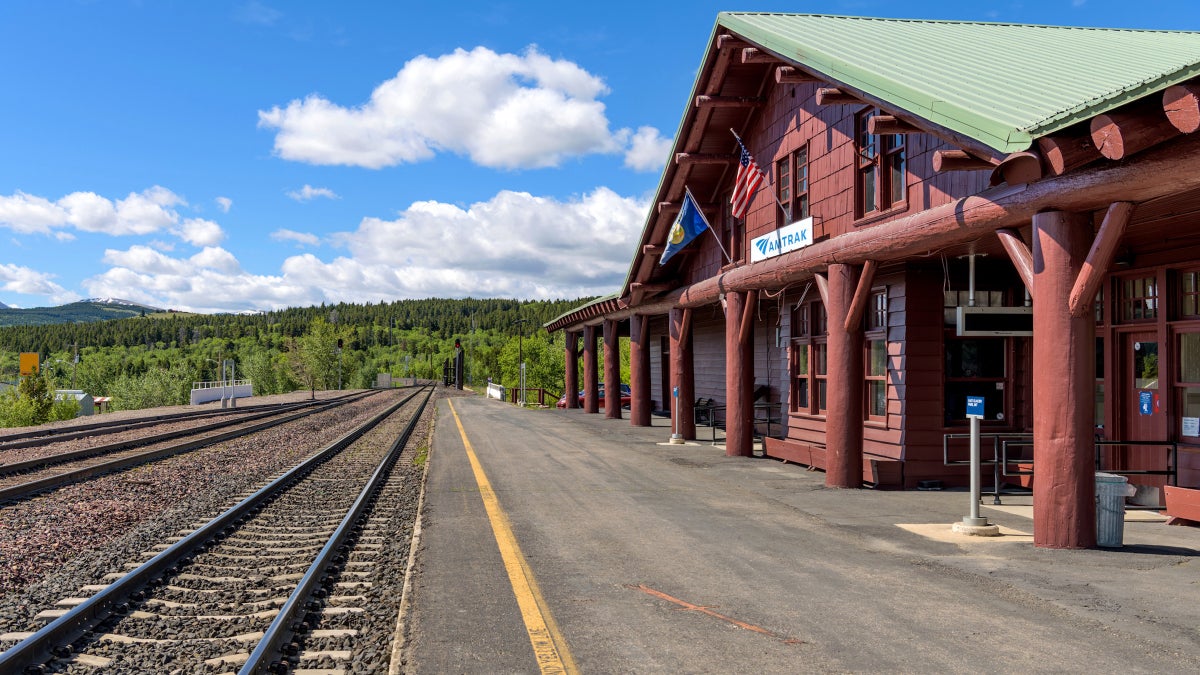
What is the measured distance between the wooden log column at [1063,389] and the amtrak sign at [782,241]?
6.55 metres

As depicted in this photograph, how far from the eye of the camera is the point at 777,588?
707 cm

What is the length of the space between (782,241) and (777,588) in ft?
32.9

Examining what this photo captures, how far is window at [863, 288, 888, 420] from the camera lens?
1491cm

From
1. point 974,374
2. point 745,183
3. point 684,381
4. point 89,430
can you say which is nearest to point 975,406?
point 974,374

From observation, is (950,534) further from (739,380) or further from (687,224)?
(687,224)

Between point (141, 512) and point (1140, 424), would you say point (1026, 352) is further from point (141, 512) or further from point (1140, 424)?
point (141, 512)

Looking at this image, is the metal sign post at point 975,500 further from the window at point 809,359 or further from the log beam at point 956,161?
the window at point 809,359

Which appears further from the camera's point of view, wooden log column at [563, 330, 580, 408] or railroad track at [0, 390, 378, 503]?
wooden log column at [563, 330, 580, 408]

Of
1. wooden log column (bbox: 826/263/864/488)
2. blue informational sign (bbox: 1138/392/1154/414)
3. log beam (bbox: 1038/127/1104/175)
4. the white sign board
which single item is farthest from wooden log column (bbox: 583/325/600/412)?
log beam (bbox: 1038/127/1104/175)

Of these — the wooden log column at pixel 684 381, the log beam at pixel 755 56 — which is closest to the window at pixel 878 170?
the log beam at pixel 755 56

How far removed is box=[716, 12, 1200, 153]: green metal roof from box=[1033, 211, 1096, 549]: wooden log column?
0.99 m

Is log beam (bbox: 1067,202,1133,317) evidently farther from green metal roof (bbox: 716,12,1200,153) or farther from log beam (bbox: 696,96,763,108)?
log beam (bbox: 696,96,763,108)

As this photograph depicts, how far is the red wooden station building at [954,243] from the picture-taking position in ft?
27.9

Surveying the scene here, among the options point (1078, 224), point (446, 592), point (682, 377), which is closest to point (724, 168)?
point (682, 377)
